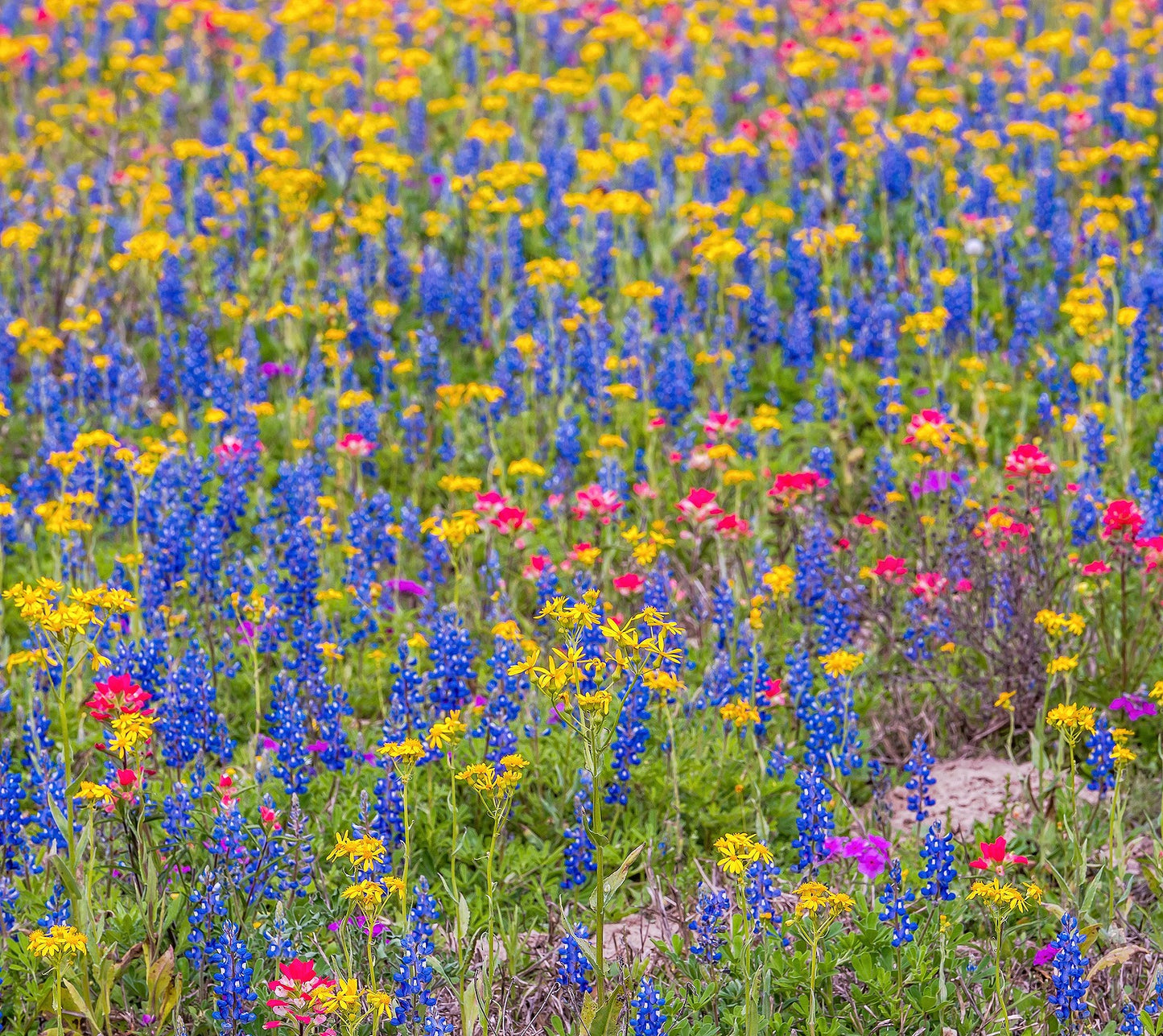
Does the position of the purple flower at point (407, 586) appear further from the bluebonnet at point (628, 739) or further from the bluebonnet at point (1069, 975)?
the bluebonnet at point (1069, 975)

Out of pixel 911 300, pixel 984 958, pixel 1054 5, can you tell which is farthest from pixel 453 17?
pixel 984 958

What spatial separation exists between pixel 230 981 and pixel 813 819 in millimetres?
1512

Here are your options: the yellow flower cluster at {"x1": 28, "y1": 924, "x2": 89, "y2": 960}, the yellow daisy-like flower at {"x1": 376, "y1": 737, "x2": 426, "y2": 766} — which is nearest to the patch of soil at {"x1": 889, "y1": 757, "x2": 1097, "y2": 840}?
the yellow daisy-like flower at {"x1": 376, "y1": 737, "x2": 426, "y2": 766}

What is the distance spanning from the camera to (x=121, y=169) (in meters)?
8.70

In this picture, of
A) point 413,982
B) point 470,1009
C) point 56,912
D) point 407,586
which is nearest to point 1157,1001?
point 470,1009

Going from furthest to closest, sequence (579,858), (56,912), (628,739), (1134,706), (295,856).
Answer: (1134,706), (628,739), (579,858), (295,856), (56,912)

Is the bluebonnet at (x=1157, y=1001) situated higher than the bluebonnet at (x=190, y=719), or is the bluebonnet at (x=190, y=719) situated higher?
the bluebonnet at (x=190, y=719)

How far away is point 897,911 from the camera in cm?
351

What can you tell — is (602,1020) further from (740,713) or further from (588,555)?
(588,555)

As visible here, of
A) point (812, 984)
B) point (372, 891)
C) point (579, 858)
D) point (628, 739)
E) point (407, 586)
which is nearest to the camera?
point (372, 891)

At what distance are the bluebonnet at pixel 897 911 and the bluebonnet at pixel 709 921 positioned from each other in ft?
1.31

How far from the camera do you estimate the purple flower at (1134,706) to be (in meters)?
4.38

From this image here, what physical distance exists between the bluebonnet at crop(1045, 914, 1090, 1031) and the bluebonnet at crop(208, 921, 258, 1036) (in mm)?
1856

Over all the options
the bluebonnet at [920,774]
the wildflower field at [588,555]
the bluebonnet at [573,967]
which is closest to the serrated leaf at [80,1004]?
the wildflower field at [588,555]
